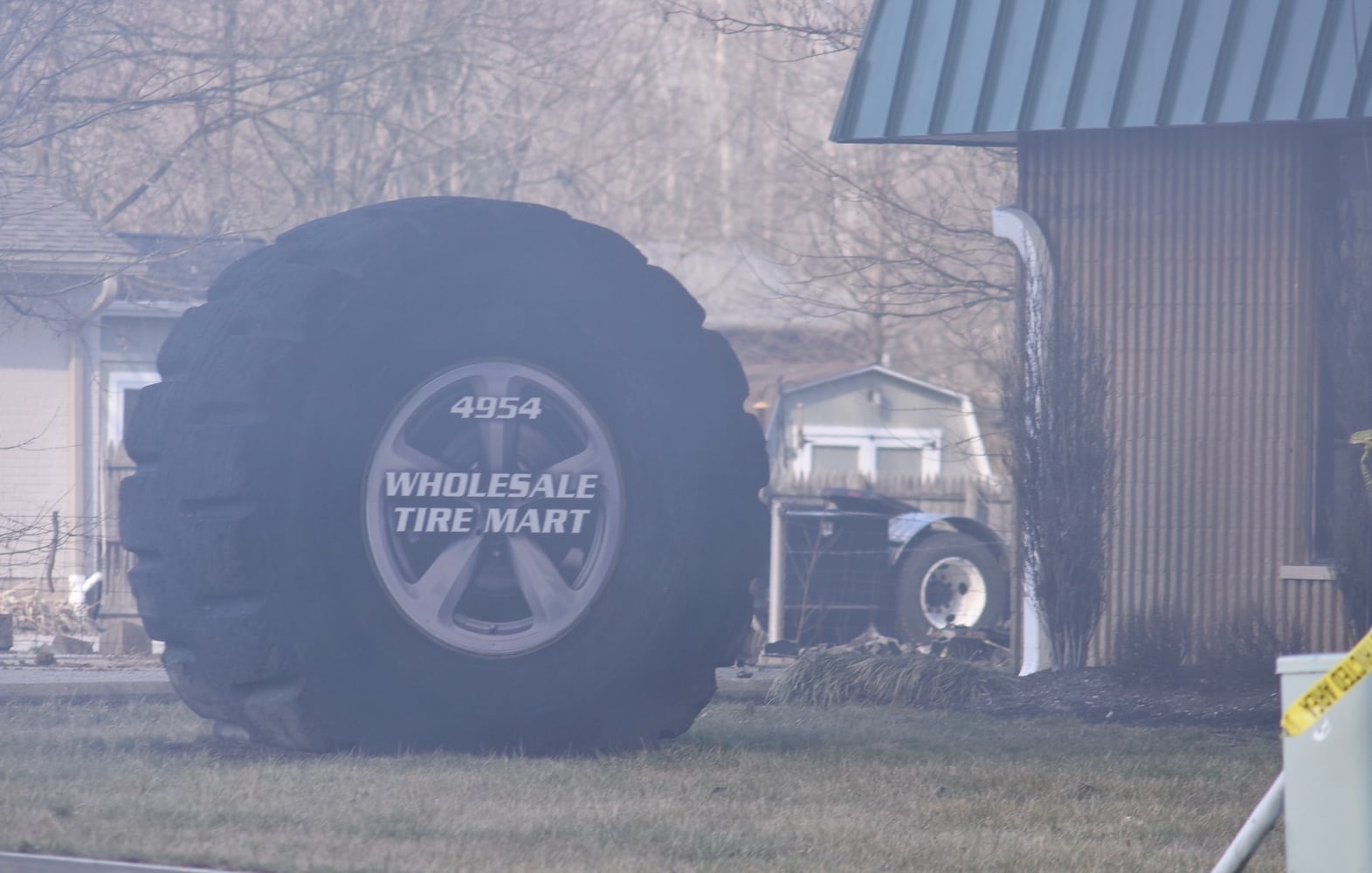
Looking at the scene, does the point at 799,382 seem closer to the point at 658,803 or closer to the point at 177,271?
the point at 177,271

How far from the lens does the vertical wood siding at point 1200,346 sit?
10.7 meters

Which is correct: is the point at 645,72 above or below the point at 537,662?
above

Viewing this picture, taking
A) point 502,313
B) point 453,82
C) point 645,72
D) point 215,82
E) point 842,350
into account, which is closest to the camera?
point 502,313

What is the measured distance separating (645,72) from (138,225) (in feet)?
32.6

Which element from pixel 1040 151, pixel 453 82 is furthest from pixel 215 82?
pixel 1040 151

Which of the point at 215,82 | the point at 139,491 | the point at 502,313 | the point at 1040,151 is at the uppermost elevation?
the point at 215,82

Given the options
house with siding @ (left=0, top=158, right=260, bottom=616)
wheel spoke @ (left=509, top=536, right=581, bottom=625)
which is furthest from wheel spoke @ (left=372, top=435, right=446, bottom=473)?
house with siding @ (left=0, top=158, right=260, bottom=616)

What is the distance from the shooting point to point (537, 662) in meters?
7.01

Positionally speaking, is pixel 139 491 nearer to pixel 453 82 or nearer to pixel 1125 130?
pixel 1125 130

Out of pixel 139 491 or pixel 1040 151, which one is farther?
pixel 1040 151

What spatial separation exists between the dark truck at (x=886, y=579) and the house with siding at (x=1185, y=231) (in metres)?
4.53

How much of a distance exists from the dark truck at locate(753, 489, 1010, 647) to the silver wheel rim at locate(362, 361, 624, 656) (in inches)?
328

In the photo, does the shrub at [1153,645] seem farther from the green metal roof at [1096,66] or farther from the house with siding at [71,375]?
the house with siding at [71,375]

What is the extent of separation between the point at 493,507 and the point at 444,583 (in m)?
0.35
